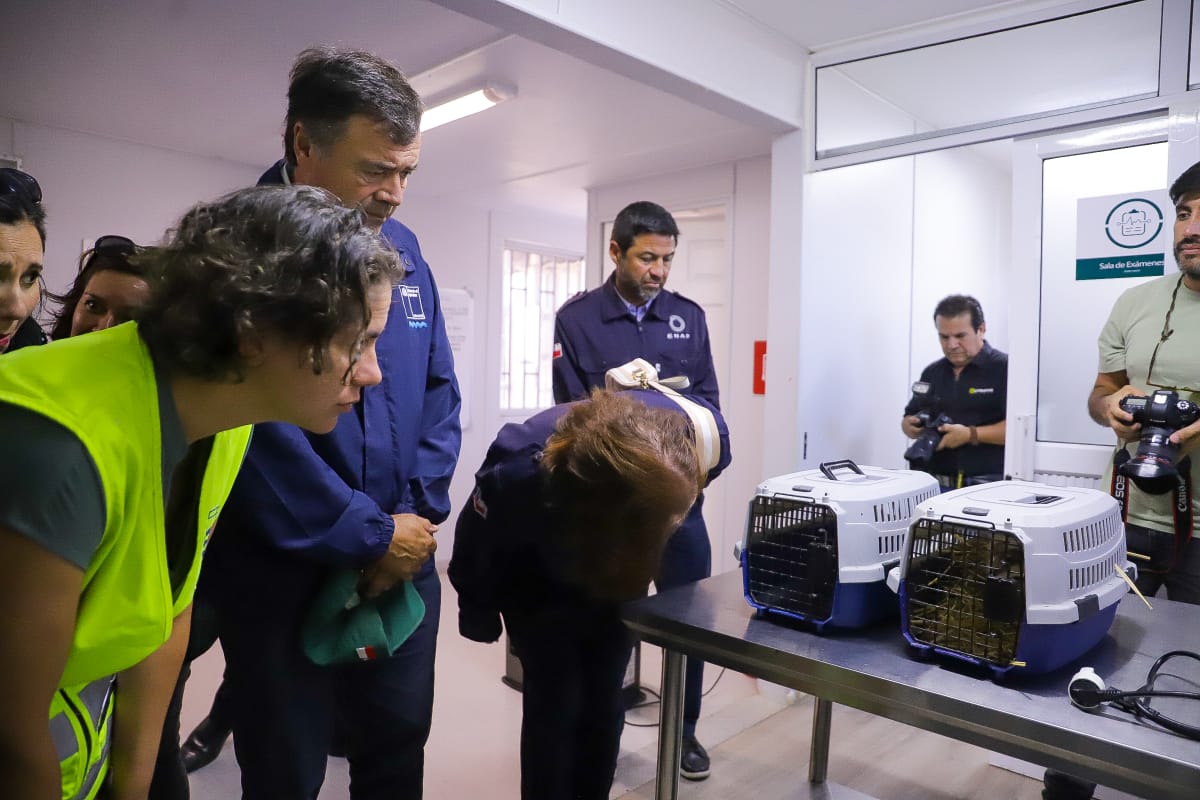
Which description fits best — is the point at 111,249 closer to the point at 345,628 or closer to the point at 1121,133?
the point at 345,628

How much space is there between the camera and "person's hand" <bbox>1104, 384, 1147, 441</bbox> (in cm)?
190

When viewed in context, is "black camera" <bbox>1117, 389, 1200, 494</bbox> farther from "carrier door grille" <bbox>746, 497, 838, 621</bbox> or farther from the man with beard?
"carrier door grille" <bbox>746, 497, 838, 621</bbox>

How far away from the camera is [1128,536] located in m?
2.04

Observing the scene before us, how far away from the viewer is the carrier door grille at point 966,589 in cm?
113

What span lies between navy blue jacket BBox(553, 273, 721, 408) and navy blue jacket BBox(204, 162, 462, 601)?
0.91 m

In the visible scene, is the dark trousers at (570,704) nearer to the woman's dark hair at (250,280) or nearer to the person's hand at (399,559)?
the person's hand at (399,559)

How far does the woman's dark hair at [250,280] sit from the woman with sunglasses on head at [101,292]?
0.83 m

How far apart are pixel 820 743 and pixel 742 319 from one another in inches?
90.3

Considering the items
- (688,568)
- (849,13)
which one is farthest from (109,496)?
A: (849,13)

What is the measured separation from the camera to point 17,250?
1.28 m

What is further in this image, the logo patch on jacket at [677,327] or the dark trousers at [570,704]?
the logo patch on jacket at [677,327]

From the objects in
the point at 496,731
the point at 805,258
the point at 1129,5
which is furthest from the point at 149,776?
the point at 1129,5

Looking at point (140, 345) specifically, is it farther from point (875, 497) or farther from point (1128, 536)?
point (1128, 536)

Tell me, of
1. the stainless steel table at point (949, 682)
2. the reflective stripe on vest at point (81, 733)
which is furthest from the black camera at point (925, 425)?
the reflective stripe on vest at point (81, 733)
